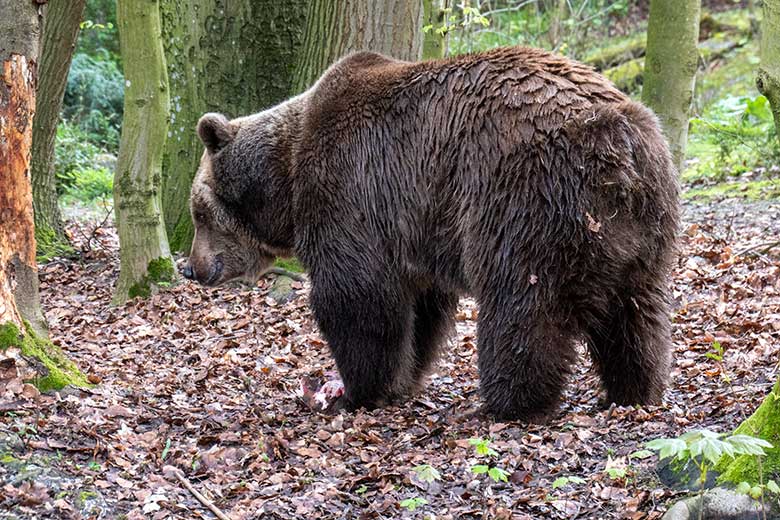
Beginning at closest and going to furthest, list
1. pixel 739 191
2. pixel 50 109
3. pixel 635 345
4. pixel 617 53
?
pixel 635 345, pixel 50 109, pixel 739 191, pixel 617 53

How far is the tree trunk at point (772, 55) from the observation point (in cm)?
438

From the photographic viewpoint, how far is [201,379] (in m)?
7.80

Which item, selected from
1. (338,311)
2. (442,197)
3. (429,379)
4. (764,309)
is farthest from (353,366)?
(764,309)

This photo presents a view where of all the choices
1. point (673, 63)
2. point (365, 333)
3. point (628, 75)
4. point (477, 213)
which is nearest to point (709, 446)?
point (477, 213)

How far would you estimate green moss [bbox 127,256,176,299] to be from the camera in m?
10.5

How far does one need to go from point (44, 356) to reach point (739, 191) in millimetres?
10647

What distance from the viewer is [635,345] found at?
6.33 meters

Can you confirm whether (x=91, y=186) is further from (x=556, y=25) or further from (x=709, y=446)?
(x=709, y=446)

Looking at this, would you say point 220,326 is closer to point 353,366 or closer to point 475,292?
point 353,366

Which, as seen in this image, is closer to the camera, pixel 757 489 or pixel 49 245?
pixel 757 489

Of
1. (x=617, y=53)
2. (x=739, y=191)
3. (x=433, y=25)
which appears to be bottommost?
(x=739, y=191)

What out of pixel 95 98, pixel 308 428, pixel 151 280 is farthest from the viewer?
pixel 95 98

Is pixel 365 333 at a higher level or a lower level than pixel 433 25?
lower

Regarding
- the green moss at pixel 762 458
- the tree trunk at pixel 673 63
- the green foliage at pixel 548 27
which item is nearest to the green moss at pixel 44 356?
the green moss at pixel 762 458
